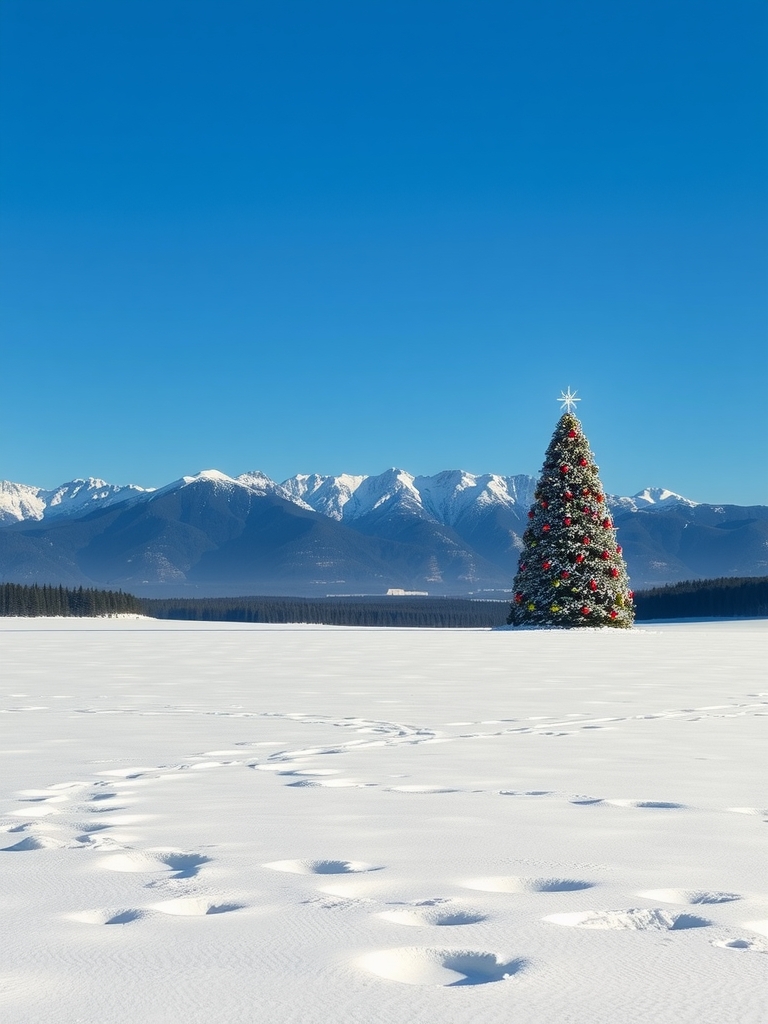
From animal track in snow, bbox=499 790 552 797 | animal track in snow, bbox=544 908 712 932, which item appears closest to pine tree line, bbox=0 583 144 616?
animal track in snow, bbox=499 790 552 797

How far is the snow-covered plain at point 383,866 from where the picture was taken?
285 cm

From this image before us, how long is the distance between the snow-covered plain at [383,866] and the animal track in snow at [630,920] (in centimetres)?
1

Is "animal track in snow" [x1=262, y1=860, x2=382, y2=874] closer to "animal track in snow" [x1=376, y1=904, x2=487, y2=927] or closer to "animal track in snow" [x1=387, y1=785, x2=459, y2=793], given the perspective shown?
"animal track in snow" [x1=376, y1=904, x2=487, y2=927]

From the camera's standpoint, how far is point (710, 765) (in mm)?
7508

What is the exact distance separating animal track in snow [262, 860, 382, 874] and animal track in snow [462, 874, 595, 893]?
51 cm

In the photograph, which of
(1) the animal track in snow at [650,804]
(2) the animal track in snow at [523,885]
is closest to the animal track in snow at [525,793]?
(1) the animal track in snow at [650,804]

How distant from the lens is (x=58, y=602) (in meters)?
93.6

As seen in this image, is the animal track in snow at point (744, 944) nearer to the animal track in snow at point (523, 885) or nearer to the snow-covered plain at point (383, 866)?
the snow-covered plain at point (383, 866)

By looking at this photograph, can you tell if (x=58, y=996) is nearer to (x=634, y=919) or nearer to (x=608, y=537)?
(x=634, y=919)

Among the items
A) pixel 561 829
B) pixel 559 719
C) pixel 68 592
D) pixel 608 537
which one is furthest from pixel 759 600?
pixel 561 829

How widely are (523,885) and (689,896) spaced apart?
65 centimetres

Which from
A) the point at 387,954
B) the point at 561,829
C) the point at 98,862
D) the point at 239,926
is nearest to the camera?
the point at 387,954

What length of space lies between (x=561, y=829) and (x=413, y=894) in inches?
60.7

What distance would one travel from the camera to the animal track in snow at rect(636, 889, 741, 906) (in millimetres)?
3803
